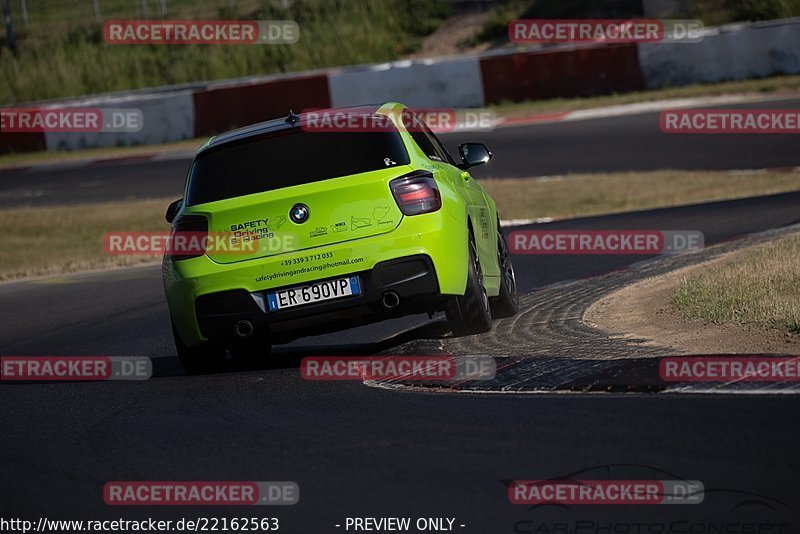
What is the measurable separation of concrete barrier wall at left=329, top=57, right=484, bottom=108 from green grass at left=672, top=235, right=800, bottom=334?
63.6ft

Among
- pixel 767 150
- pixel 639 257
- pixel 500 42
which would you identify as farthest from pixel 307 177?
pixel 500 42

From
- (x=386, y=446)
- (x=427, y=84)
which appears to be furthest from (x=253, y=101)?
(x=386, y=446)

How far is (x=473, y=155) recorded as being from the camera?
9688mm

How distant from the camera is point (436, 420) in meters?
6.45

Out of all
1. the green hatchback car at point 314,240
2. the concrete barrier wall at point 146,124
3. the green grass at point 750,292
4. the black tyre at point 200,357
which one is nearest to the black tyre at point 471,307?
the green hatchback car at point 314,240

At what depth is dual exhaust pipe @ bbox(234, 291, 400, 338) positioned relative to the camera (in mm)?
8055

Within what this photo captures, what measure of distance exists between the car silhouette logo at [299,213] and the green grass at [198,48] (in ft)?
101

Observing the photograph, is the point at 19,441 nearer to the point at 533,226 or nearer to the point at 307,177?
the point at 307,177

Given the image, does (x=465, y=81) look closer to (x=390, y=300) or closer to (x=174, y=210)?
(x=174, y=210)

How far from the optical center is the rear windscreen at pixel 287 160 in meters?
8.35

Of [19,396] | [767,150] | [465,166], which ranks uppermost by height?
[465,166]

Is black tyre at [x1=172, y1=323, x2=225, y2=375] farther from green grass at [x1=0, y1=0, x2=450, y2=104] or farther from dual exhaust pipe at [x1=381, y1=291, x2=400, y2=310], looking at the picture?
green grass at [x1=0, y1=0, x2=450, y2=104]

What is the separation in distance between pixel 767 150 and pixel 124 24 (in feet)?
75.2

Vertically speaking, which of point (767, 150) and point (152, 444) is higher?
point (152, 444)
